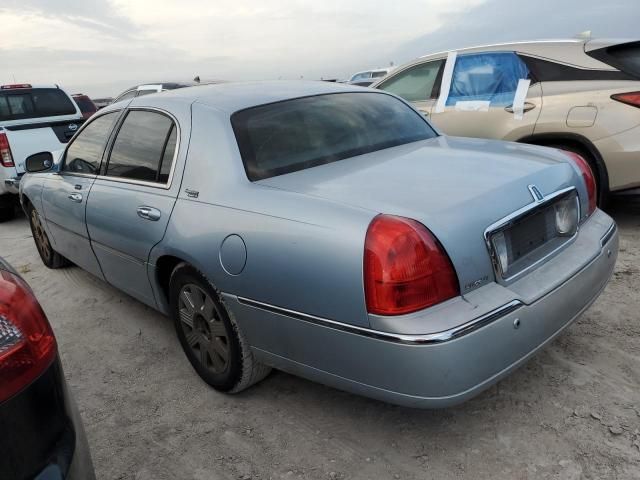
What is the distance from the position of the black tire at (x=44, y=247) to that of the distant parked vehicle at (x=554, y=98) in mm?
3815

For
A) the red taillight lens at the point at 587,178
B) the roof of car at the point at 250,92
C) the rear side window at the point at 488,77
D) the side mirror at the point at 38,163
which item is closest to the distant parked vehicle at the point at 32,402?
the roof of car at the point at 250,92

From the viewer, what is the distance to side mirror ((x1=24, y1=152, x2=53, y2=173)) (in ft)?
13.9

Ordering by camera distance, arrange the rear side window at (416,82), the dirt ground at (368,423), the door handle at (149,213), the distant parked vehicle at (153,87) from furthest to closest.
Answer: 1. the distant parked vehicle at (153,87)
2. the rear side window at (416,82)
3. the door handle at (149,213)
4. the dirt ground at (368,423)

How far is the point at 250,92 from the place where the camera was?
9.96ft

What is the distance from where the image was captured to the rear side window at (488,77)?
4927 mm

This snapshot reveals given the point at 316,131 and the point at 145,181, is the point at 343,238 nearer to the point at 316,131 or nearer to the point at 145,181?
the point at 316,131

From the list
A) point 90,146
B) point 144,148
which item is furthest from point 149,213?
point 90,146

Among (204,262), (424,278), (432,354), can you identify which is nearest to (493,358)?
(432,354)

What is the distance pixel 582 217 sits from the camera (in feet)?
8.61

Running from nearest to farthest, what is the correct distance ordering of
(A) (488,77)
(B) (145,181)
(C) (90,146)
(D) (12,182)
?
(B) (145,181) < (C) (90,146) < (A) (488,77) < (D) (12,182)

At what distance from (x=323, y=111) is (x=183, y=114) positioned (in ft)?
2.45

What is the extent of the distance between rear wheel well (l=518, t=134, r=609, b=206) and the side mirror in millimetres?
4092

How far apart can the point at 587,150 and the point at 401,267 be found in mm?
3447

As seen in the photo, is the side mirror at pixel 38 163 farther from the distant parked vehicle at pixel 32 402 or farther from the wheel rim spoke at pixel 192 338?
the distant parked vehicle at pixel 32 402
